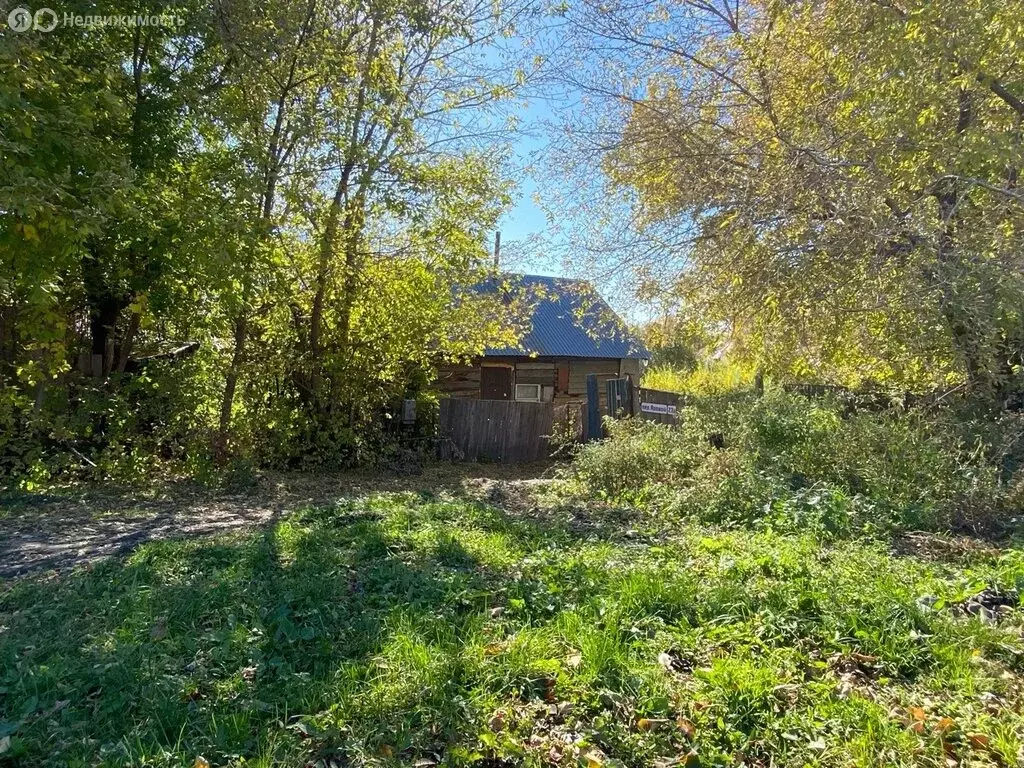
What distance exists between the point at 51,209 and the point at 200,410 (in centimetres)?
424

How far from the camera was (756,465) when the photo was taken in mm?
6539

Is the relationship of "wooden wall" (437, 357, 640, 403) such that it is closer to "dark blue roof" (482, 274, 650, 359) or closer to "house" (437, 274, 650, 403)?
"house" (437, 274, 650, 403)

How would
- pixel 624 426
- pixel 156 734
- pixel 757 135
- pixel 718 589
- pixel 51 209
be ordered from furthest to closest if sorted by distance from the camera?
pixel 624 426, pixel 757 135, pixel 51 209, pixel 718 589, pixel 156 734

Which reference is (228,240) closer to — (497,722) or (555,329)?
(497,722)

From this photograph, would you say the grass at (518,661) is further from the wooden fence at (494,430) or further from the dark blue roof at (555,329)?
the wooden fence at (494,430)

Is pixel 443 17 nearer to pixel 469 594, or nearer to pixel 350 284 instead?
pixel 350 284

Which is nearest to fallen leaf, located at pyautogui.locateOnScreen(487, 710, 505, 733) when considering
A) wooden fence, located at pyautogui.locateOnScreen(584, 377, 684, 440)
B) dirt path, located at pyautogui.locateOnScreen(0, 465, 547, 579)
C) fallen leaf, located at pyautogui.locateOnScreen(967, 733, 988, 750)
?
fallen leaf, located at pyautogui.locateOnScreen(967, 733, 988, 750)

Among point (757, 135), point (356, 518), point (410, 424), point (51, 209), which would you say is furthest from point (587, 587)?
point (410, 424)

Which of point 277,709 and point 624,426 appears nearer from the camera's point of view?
point 277,709

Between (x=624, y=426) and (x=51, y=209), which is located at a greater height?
(x=51, y=209)

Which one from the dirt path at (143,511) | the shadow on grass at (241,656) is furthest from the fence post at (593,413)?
the shadow on grass at (241,656)

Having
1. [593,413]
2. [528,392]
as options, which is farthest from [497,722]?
[528,392]

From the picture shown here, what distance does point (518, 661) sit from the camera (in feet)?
9.09

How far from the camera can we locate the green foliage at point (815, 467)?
5.23m
